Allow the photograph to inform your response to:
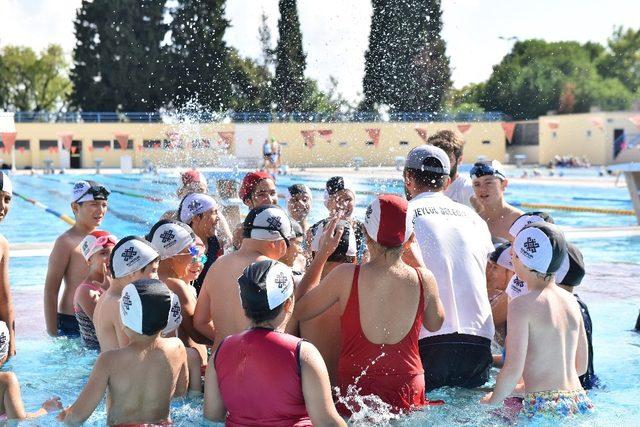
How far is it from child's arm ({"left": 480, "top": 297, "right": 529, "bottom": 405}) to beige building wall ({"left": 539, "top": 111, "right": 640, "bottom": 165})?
141 feet

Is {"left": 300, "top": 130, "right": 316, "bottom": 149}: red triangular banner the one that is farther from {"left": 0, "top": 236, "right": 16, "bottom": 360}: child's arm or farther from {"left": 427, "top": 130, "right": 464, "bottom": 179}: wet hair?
{"left": 0, "top": 236, "right": 16, "bottom": 360}: child's arm

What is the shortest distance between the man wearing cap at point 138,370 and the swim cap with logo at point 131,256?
464 millimetres

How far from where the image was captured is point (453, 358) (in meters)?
4.00

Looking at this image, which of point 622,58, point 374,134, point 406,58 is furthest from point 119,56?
point 622,58

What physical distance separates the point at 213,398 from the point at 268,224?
0.92 metres

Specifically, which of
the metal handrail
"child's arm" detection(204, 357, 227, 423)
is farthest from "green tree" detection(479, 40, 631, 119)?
"child's arm" detection(204, 357, 227, 423)

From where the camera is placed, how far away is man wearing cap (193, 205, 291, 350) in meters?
3.76

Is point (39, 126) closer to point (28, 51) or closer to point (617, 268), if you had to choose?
point (28, 51)

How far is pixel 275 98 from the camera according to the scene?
50.8 m

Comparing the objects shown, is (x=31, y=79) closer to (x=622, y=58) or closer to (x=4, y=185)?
(x=622, y=58)

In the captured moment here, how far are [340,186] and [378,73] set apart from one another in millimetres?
39840

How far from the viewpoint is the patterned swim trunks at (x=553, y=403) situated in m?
3.61

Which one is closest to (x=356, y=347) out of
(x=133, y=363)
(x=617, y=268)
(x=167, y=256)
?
(x=133, y=363)

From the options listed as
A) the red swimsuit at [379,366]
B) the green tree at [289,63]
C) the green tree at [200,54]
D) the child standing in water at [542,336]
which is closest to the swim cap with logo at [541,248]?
the child standing in water at [542,336]
